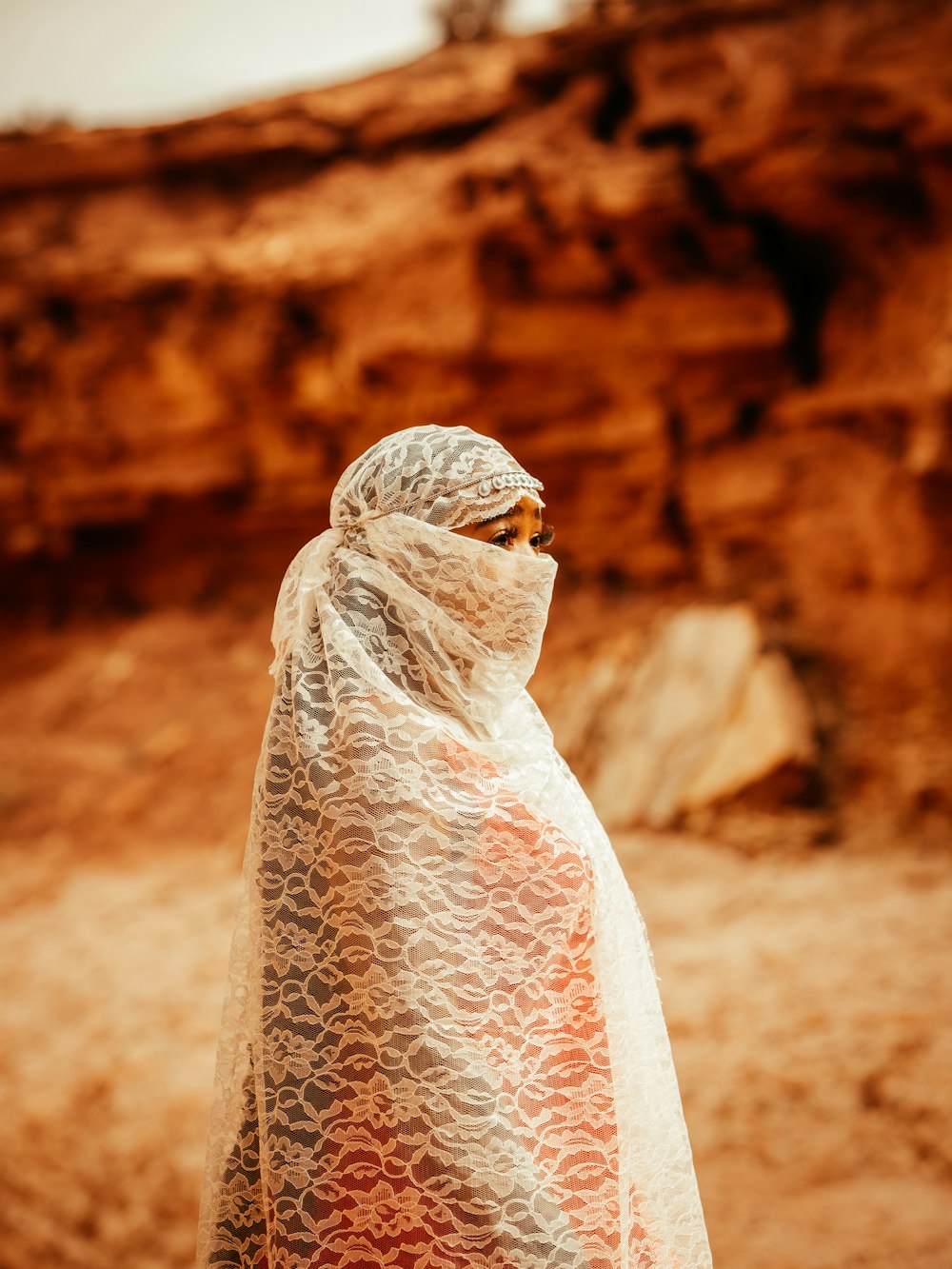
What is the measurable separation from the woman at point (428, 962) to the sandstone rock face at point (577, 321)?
18.3 feet

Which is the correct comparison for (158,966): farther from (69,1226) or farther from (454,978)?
(454,978)

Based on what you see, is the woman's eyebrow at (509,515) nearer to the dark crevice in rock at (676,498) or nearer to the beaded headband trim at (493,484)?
the beaded headband trim at (493,484)

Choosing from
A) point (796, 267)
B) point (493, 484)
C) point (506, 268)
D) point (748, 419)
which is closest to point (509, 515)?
point (493, 484)

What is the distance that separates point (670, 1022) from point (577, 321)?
495cm

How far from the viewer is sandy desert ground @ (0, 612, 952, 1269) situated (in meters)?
3.84

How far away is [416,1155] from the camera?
136cm

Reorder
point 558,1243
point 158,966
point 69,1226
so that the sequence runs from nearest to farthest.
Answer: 1. point 558,1243
2. point 69,1226
3. point 158,966

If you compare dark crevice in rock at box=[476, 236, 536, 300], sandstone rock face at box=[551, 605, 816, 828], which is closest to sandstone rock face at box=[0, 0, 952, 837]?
dark crevice in rock at box=[476, 236, 536, 300]

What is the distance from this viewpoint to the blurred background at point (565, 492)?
15.9ft

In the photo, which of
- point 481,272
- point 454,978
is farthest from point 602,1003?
point 481,272

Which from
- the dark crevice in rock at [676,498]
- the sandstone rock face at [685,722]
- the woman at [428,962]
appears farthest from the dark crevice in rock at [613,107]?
the woman at [428,962]


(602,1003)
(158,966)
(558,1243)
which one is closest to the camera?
(558,1243)

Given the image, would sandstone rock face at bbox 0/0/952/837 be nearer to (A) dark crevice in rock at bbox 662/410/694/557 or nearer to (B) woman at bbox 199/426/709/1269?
(A) dark crevice in rock at bbox 662/410/694/557

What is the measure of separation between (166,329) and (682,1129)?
27.6 ft
